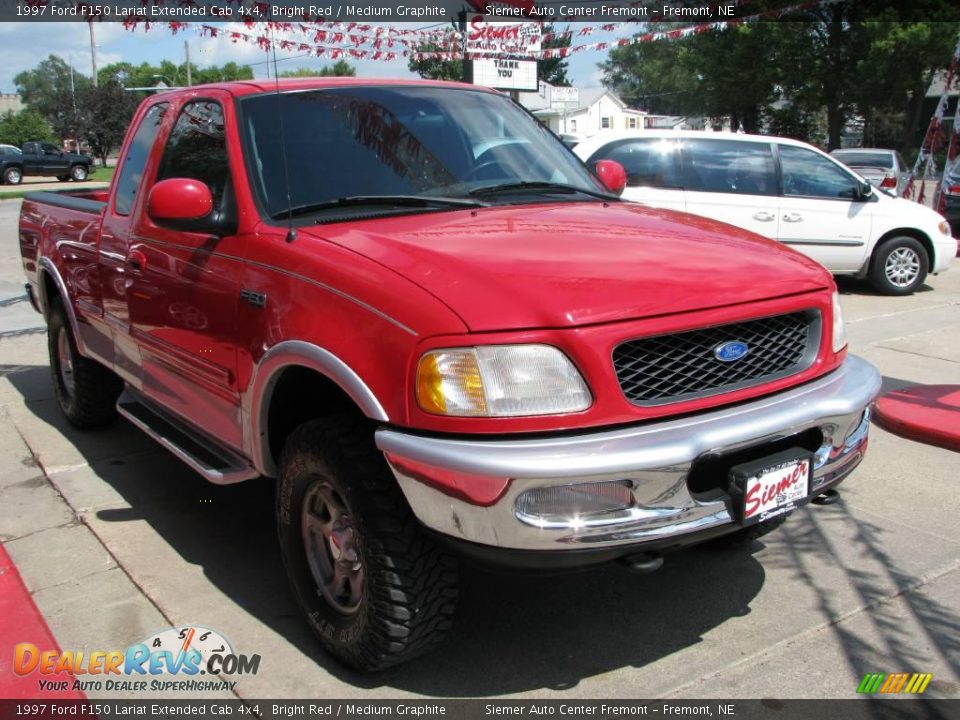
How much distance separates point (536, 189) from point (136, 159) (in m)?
2.17

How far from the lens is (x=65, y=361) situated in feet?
18.8

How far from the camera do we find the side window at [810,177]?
10.0 m

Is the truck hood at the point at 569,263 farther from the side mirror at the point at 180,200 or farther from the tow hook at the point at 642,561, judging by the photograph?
the tow hook at the point at 642,561

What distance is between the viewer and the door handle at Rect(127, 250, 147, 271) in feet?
13.3

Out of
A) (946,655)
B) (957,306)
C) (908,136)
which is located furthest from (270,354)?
(908,136)

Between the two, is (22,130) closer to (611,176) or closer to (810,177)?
(810,177)

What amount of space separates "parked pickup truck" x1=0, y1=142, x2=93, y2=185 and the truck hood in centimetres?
3940

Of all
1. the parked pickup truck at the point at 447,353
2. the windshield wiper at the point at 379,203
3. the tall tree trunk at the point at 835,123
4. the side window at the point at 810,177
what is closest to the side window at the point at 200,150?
the parked pickup truck at the point at 447,353

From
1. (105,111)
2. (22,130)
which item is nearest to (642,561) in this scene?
(105,111)

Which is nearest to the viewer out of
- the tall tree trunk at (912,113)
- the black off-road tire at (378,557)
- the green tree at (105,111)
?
the black off-road tire at (378,557)

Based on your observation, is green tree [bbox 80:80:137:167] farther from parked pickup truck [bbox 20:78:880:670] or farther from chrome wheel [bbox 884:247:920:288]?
parked pickup truck [bbox 20:78:880:670]

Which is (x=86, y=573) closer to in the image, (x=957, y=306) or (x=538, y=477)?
(x=538, y=477)

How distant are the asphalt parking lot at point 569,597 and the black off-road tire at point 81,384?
51 cm

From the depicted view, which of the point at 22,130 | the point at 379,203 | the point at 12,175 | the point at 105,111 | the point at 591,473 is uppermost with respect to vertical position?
the point at 105,111
